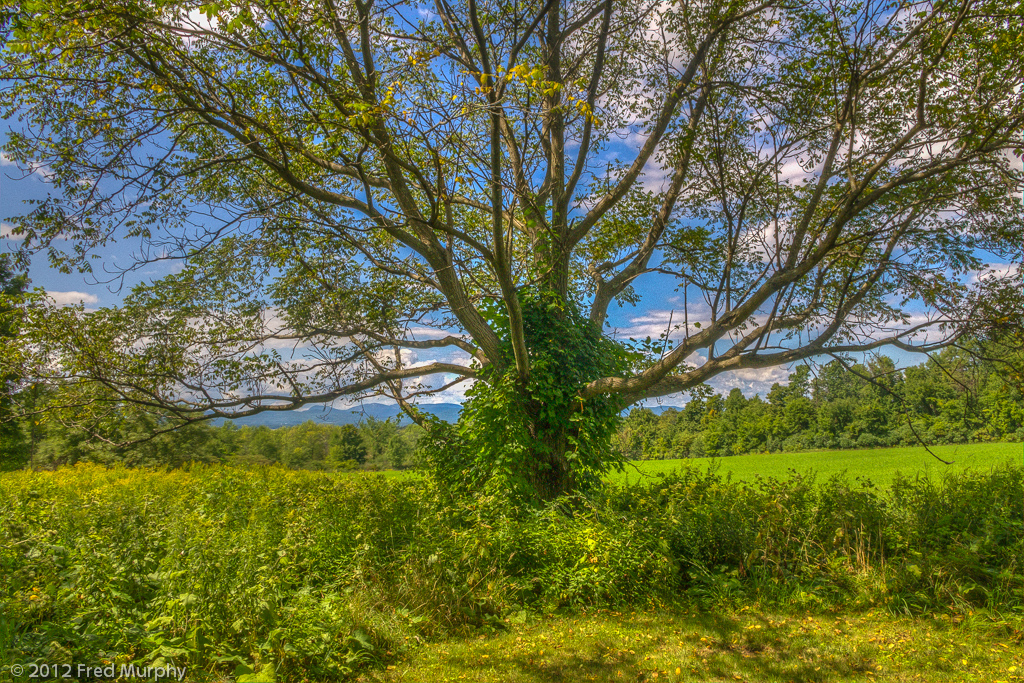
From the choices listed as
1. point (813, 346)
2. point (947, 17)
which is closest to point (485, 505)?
point (813, 346)

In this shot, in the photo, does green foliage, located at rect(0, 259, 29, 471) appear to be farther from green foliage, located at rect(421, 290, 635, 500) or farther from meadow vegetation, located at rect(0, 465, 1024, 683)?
green foliage, located at rect(421, 290, 635, 500)

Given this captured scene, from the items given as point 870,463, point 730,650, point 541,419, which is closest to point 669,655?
point 730,650

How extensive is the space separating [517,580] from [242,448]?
14571mm

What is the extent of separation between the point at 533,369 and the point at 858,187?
463cm

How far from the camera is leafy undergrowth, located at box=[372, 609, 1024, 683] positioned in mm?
4047

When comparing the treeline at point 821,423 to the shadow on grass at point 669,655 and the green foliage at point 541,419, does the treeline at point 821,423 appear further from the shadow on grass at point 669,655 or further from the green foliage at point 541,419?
the shadow on grass at point 669,655

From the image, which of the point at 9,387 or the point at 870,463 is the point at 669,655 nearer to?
the point at 9,387

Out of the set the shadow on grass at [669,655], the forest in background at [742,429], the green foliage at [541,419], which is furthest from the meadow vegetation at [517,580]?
the forest in background at [742,429]

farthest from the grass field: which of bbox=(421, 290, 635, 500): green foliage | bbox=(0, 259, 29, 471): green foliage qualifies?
bbox=(0, 259, 29, 471): green foliage

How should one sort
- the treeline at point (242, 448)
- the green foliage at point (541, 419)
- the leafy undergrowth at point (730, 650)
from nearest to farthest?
the leafy undergrowth at point (730, 650) → the green foliage at point (541, 419) → the treeline at point (242, 448)

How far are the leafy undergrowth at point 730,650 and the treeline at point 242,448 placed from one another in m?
11.4

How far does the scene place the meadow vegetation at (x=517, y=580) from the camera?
3.91 meters

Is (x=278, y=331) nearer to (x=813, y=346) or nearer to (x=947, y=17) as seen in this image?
(x=813, y=346)

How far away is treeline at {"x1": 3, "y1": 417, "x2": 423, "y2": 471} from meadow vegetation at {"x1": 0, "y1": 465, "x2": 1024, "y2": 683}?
8.75 m
